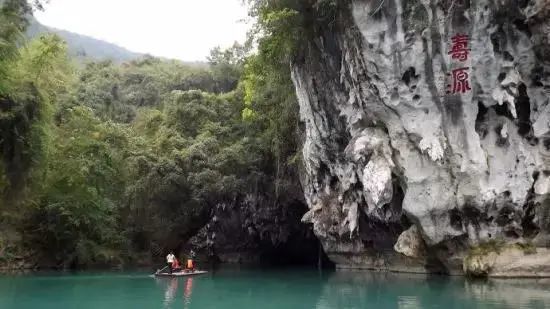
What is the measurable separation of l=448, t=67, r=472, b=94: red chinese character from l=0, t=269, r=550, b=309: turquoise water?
15.0 feet

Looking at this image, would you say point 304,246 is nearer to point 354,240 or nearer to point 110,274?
point 354,240

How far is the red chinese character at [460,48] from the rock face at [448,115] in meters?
0.02

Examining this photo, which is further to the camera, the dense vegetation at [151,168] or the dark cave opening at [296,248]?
the dark cave opening at [296,248]

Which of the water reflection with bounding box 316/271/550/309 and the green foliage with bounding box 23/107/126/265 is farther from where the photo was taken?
the green foliage with bounding box 23/107/126/265

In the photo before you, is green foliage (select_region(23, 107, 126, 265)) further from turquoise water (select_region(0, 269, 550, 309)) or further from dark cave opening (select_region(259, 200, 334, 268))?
dark cave opening (select_region(259, 200, 334, 268))

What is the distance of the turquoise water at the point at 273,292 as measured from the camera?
1098 cm

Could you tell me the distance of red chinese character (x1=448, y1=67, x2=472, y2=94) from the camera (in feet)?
44.8

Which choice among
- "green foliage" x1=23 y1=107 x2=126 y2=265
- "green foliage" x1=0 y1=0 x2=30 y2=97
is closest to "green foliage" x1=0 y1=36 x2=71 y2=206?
"green foliage" x1=0 y1=0 x2=30 y2=97

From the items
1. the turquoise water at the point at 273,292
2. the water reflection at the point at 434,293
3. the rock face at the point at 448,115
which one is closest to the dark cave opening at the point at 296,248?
the turquoise water at the point at 273,292

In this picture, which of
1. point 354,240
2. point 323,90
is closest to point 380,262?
point 354,240

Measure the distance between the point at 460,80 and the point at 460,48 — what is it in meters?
0.75

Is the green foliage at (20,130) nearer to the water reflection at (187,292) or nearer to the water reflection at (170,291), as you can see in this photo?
the water reflection at (170,291)

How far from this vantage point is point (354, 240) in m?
18.8

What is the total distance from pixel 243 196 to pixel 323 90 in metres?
8.02
